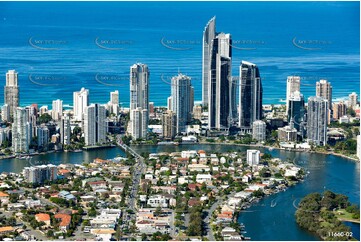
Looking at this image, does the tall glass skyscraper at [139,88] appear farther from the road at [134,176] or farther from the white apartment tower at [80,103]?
the road at [134,176]

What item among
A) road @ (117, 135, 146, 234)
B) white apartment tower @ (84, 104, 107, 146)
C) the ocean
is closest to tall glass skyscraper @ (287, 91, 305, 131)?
the ocean

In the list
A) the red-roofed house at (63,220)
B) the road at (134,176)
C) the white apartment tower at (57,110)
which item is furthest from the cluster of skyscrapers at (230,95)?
the red-roofed house at (63,220)

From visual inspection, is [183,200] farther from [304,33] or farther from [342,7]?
[342,7]

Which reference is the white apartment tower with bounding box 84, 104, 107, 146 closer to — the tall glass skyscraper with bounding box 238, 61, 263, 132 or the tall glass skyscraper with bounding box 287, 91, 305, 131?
the tall glass skyscraper with bounding box 238, 61, 263, 132

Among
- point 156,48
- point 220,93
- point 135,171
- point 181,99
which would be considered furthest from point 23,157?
point 156,48

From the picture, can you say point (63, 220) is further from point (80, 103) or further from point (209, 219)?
point (80, 103)

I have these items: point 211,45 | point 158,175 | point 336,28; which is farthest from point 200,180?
point 336,28
